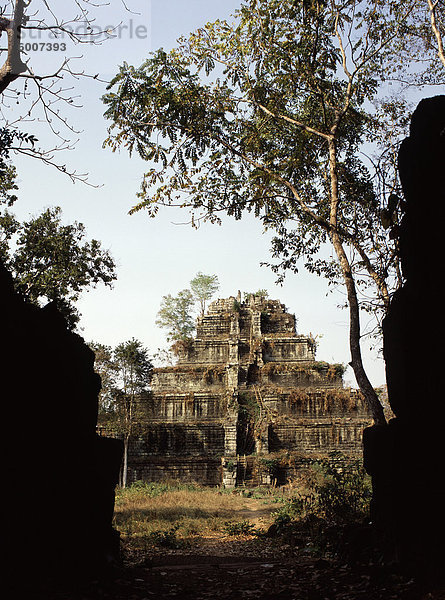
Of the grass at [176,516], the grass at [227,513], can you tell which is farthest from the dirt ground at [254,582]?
the grass at [176,516]

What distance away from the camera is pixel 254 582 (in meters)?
6.06

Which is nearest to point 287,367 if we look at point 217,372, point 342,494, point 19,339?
point 217,372

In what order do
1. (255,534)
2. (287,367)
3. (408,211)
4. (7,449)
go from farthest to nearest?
1. (287,367)
2. (255,534)
3. (408,211)
4. (7,449)

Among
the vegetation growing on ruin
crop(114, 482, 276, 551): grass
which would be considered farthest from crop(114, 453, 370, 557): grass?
the vegetation growing on ruin

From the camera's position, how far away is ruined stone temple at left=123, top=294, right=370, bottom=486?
23.2m

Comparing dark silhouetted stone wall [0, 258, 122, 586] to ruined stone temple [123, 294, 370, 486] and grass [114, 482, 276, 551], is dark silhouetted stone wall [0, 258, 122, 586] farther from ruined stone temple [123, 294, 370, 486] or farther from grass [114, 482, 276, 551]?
ruined stone temple [123, 294, 370, 486]

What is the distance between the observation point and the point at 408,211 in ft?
19.5

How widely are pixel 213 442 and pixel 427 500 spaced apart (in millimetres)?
20035

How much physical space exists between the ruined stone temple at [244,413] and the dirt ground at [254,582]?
47.6ft

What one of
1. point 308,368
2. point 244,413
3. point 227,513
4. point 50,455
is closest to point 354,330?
point 50,455

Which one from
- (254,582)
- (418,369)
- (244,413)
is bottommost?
(254,582)

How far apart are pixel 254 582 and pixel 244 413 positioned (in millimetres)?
19636

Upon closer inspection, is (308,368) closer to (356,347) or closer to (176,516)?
(176,516)

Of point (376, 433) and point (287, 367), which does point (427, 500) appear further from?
point (287, 367)
